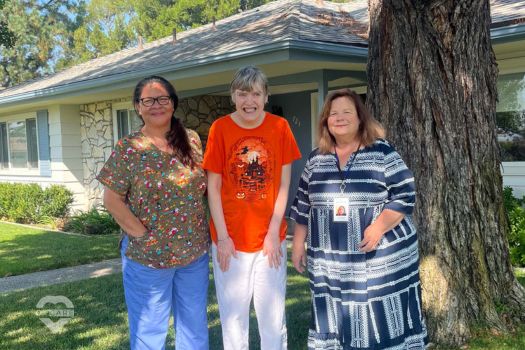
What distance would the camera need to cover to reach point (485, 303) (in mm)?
3605

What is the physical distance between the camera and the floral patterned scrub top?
2.58 meters

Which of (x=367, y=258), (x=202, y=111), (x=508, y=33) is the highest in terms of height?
(x=508, y=33)

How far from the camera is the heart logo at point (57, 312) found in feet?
14.4

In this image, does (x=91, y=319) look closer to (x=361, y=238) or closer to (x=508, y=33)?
(x=361, y=238)

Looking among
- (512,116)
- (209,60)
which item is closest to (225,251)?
(209,60)

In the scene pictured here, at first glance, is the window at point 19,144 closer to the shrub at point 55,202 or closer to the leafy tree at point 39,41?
the shrub at point 55,202

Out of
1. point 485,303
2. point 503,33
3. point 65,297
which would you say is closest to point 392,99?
point 485,303

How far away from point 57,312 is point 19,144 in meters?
9.87

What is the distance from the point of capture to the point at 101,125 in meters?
11.8

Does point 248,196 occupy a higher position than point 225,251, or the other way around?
point 248,196

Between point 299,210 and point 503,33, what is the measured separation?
4262 mm

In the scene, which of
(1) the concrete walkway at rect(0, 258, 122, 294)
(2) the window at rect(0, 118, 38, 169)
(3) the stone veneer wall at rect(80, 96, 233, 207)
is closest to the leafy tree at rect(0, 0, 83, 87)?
(2) the window at rect(0, 118, 38, 169)

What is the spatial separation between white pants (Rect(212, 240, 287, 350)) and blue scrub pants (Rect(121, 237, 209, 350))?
4.9 inches

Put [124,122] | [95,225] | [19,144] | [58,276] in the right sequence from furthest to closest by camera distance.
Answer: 1. [19,144]
2. [124,122]
3. [95,225]
4. [58,276]
